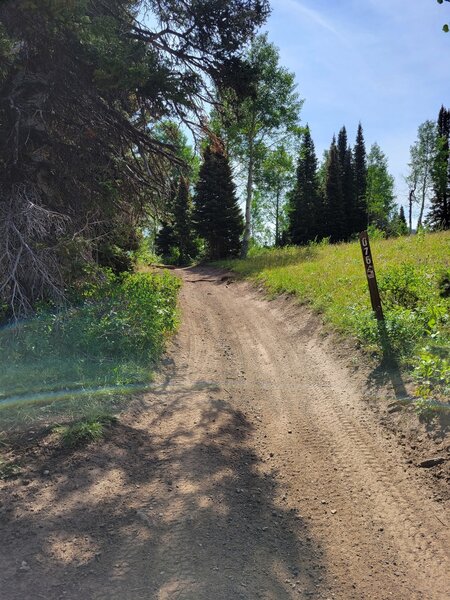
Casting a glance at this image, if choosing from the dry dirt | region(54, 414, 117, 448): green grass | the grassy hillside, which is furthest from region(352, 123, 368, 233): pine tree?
region(54, 414, 117, 448): green grass

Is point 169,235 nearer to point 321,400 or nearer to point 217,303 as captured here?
point 217,303

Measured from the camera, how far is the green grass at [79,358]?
4.96 meters

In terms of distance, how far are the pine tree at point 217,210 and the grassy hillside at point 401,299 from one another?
16.1 meters

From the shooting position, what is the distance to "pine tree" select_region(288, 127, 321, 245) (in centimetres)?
4266

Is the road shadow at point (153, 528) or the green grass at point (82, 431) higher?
the green grass at point (82, 431)

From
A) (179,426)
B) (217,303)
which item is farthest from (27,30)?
(217,303)

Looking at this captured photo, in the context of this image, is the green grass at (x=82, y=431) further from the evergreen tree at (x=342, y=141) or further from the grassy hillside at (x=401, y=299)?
the evergreen tree at (x=342, y=141)

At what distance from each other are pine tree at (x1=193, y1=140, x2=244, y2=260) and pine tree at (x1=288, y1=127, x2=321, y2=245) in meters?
12.9

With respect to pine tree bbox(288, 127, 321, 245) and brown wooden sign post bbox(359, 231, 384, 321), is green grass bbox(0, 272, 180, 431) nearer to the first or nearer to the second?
brown wooden sign post bbox(359, 231, 384, 321)

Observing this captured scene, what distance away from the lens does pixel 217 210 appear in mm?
30672

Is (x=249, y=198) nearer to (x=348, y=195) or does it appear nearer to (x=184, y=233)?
(x=184, y=233)

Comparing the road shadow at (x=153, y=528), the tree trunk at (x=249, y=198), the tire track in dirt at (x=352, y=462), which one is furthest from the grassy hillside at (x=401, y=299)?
the tree trunk at (x=249, y=198)

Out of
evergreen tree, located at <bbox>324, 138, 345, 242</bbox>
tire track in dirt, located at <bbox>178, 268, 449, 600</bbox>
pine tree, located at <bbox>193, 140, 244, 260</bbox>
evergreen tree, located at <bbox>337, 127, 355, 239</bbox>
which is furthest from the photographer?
evergreen tree, located at <bbox>337, 127, 355, 239</bbox>

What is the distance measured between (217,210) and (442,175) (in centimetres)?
2970
